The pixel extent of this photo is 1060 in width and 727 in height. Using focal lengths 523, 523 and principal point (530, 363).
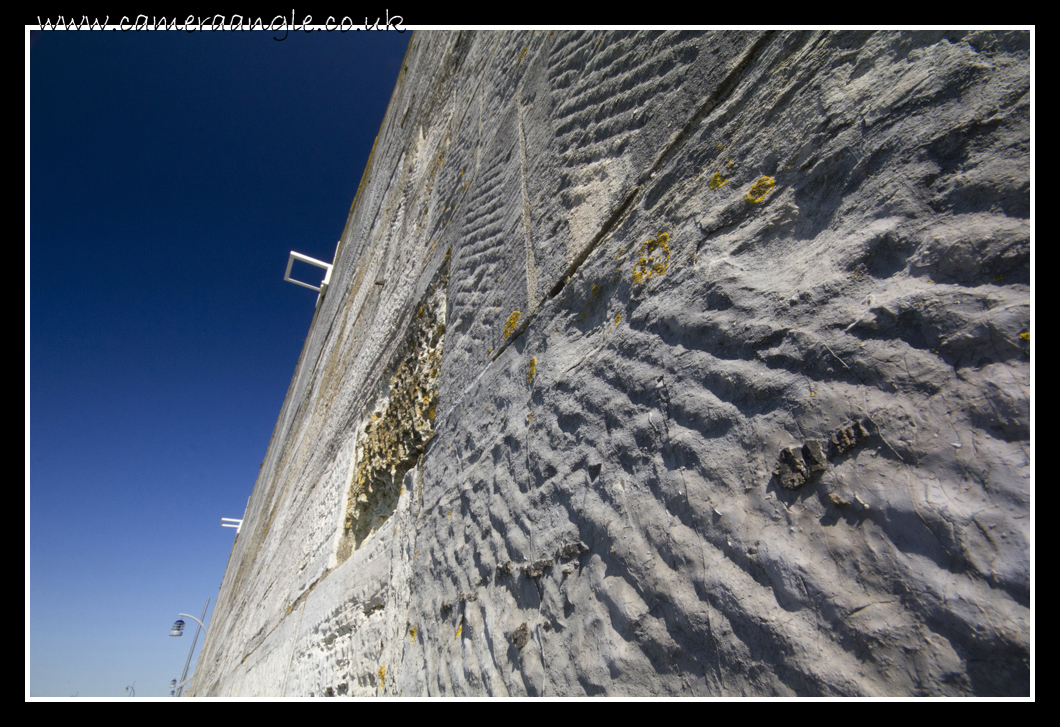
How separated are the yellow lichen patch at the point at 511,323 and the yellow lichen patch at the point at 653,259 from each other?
1.27ft

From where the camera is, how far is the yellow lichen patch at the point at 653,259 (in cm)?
82

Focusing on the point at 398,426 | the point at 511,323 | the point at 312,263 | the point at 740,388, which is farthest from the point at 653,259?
the point at 312,263

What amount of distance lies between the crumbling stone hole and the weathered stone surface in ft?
0.80

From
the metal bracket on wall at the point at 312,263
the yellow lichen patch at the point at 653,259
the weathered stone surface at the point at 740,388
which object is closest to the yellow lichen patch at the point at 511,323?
the weathered stone surface at the point at 740,388

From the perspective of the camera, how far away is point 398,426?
1883mm

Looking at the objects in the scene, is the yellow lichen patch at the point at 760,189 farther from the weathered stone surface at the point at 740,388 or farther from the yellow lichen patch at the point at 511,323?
the yellow lichen patch at the point at 511,323

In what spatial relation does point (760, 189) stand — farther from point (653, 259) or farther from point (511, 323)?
point (511, 323)

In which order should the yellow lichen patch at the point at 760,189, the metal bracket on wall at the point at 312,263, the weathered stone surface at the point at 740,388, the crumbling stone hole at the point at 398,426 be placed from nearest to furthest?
the weathered stone surface at the point at 740,388, the yellow lichen patch at the point at 760,189, the crumbling stone hole at the point at 398,426, the metal bracket on wall at the point at 312,263

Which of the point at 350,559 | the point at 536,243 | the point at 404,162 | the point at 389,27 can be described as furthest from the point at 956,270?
the point at 404,162

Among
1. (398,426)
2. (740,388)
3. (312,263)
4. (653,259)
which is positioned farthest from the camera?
(312,263)

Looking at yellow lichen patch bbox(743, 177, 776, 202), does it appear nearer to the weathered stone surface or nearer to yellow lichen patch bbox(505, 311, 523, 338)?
the weathered stone surface

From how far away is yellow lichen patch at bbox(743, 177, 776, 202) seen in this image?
703 mm

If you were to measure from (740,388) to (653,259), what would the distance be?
0.30m

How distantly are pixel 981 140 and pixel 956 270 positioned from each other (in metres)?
0.14
